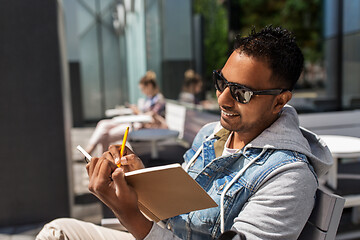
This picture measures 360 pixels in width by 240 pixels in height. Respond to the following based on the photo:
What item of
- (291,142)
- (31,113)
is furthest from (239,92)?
(31,113)

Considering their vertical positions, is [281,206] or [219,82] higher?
[219,82]

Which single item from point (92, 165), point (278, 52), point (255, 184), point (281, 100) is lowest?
point (255, 184)

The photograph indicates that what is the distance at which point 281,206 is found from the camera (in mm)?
1103

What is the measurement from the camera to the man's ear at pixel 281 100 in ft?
4.25

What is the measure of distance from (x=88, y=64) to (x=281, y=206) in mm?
11885

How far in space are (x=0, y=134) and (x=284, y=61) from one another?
9.29ft

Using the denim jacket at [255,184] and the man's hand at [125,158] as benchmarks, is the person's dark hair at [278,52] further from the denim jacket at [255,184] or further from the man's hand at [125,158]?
the man's hand at [125,158]

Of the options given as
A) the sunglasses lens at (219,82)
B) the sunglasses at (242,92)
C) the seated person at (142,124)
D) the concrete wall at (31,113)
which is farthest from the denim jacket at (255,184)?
the seated person at (142,124)

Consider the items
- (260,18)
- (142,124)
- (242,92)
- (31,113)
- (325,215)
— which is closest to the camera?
(325,215)

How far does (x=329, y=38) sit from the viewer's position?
10.7 m

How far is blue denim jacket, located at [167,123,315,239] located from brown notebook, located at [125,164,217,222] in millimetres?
76

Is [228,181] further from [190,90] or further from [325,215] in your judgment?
[190,90]

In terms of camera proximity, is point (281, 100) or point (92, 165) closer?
point (92, 165)

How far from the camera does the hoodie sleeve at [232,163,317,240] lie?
3.59 ft
